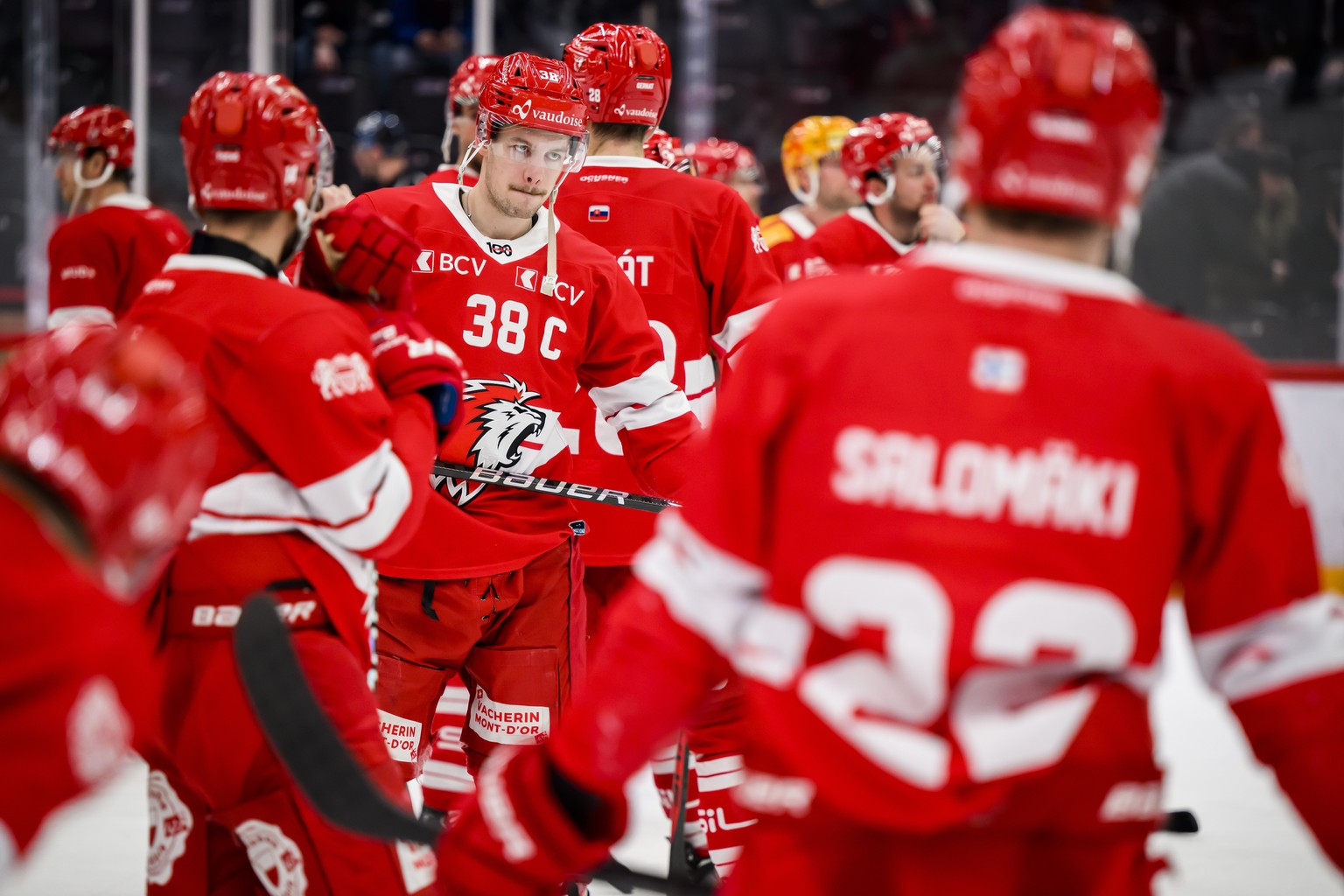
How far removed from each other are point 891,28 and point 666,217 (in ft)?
17.8

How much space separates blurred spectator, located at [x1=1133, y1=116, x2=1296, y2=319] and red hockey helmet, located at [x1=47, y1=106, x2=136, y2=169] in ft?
15.7

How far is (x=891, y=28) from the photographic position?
26.7ft

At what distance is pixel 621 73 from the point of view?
3.10m

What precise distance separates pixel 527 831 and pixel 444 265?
1.56m

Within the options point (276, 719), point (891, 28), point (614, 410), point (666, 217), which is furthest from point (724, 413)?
point (891, 28)

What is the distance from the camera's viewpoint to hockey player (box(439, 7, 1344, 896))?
1.11 meters

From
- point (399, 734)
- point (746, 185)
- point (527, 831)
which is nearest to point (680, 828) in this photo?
point (399, 734)

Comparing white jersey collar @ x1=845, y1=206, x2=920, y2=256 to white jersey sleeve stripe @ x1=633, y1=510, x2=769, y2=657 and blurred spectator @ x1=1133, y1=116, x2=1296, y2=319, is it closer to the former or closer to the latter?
white jersey sleeve stripe @ x1=633, y1=510, x2=769, y2=657

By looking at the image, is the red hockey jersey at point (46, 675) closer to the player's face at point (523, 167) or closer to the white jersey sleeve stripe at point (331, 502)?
the white jersey sleeve stripe at point (331, 502)

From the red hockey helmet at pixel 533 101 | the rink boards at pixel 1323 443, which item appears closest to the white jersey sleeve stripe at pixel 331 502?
the red hockey helmet at pixel 533 101

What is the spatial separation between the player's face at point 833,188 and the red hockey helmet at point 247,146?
148 inches

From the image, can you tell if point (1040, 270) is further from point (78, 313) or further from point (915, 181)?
point (78, 313)

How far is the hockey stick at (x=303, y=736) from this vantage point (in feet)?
5.15

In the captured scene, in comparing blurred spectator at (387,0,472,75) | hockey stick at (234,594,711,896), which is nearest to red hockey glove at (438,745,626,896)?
hockey stick at (234,594,711,896)
